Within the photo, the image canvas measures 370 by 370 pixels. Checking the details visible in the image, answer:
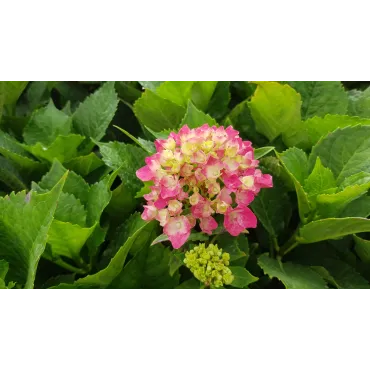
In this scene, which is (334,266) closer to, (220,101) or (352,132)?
(352,132)

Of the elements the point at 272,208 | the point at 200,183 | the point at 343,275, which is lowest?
the point at 343,275

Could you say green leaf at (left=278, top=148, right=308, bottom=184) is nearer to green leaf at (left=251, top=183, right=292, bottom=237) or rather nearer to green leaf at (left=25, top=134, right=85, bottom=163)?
green leaf at (left=251, top=183, right=292, bottom=237)

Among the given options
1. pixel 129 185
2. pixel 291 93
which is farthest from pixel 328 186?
pixel 129 185

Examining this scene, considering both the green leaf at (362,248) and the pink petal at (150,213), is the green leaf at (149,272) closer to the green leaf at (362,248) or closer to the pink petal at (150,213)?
the pink petal at (150,213)

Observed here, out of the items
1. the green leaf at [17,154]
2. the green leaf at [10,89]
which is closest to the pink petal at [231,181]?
the green leaf at [17,154]

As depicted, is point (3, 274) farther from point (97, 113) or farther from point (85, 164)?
point (97, 113)

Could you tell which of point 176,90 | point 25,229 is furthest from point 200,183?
point 176,90
